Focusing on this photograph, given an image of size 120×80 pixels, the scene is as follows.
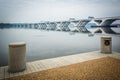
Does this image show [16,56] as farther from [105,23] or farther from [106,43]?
Answer: [105,23]

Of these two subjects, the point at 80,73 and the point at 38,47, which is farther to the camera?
the point at 38,47

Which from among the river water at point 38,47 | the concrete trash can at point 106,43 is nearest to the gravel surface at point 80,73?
the concrete trash can at point 106,43

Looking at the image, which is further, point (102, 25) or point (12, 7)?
point (102, 25)

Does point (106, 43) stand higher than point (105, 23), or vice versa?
point (105, 23)

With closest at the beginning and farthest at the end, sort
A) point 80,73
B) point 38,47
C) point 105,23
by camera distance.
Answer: point 80,73 < point 38,47 < point 105,23

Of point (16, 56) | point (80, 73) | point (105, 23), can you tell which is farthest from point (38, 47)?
point (105, 23)

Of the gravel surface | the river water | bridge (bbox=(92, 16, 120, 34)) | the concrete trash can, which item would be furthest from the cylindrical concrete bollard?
bridge (bbox=(92, 16, 120, 34))

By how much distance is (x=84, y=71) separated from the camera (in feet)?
12.6

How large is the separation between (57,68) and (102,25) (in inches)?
323

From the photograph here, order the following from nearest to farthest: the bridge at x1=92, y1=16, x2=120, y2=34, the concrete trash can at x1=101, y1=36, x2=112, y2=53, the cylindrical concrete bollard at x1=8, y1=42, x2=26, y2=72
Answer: the cylindrical concrete bollard at x1=8, y1=42, x2=26, y2=72 → the concrete trash can at x1=101, y1=36, x2=112, y2=53 → the bridge at x1=92, y1=16, x2=120, y2=34

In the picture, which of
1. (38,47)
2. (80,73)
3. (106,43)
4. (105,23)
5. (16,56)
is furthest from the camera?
(105,23)

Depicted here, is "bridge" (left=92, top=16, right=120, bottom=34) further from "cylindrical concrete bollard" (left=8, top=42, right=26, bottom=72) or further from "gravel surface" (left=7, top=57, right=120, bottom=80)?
"cylindrical concrete bollard" (left=8, top=42, right=26, bottom=72)

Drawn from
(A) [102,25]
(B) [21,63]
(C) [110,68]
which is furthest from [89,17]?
(B) [21,63]

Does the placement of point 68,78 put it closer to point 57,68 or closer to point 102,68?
point 57,68
